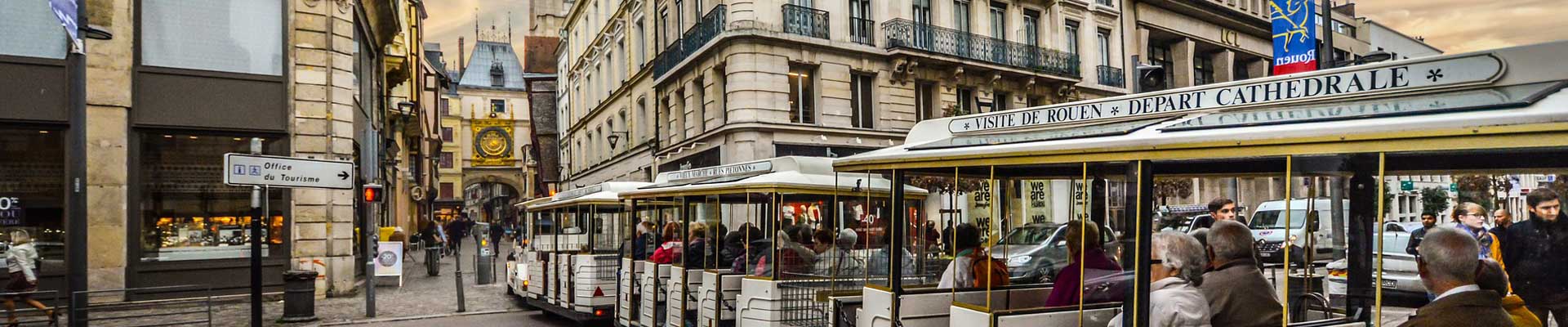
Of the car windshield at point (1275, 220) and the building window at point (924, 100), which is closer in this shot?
the car windshield at point (1275, 220)

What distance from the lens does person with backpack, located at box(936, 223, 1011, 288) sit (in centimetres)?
693

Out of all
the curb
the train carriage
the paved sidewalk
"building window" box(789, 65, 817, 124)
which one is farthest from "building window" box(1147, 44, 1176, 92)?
the train carriage

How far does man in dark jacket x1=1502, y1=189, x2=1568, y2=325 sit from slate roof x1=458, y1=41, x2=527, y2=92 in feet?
307

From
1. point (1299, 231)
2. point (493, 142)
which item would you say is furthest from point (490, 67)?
point (1299, 231)

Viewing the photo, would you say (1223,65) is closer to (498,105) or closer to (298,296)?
(298,296)

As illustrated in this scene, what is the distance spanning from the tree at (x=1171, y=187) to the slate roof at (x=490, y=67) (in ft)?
300

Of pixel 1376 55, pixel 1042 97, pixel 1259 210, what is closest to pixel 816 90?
pixel 1042 97

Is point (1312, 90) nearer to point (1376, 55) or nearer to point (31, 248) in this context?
point (1376, 55)

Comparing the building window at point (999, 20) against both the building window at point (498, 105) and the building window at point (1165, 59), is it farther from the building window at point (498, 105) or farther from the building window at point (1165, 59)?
the building window at point (498, 105)

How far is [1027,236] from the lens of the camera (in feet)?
24.0

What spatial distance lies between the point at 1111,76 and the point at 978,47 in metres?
6.40

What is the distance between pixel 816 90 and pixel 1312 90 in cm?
2026

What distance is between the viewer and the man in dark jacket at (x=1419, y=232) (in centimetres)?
467

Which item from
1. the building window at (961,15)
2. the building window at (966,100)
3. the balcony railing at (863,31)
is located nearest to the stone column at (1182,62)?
the building window at (966,100)
